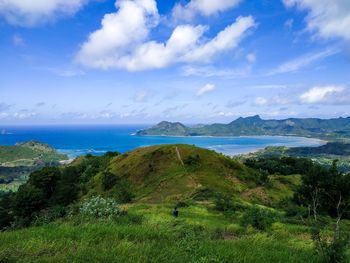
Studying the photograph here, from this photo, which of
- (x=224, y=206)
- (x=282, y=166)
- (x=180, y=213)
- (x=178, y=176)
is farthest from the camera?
(x=282, y=166)

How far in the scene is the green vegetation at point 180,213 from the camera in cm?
745

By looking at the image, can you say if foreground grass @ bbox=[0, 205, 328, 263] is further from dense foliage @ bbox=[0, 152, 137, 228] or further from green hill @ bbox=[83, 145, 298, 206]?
green hill @ bbox=[83, 145, 298, 206]

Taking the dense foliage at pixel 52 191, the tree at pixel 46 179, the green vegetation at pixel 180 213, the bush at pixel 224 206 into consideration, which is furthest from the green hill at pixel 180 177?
the bush at pixel 224 206

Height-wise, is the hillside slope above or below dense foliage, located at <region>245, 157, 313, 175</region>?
above

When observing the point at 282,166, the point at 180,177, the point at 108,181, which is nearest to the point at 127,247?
the point at 180,177

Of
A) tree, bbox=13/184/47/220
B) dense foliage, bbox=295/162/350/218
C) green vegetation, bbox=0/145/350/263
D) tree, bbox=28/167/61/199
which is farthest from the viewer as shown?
tree, bbox=28/167/61/199

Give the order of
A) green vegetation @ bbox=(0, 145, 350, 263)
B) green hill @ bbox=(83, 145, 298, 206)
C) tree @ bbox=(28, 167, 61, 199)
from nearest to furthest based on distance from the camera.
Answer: green vegetation @ bbox=(0, 145, 350, 263)
green hill @ bbox=(83, 145, 298, 206)
tree @ bbox=(28, 167, 61, 199)

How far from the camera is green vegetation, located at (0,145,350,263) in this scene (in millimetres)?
7453

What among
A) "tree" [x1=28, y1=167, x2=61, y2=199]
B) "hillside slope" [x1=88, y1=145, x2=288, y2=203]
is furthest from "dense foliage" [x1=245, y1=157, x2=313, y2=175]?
"tree" [x1=28, y1=167, x2=61, y2=199]

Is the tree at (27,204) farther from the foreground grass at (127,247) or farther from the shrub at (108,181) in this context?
the foreground grass at (127,247)

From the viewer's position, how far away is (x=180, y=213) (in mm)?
37656

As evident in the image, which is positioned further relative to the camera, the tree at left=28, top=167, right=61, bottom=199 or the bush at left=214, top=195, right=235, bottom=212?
the tree at left=28, top=167, right=61, bottom=199

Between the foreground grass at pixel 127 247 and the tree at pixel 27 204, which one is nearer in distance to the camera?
the foreground grass at pixel 127 247

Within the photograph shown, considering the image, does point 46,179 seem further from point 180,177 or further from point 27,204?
point 180,177
